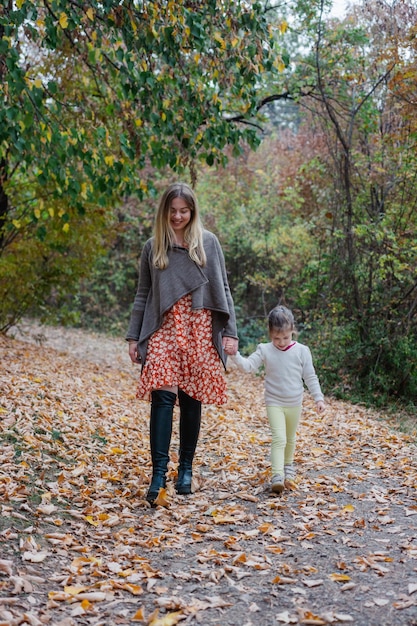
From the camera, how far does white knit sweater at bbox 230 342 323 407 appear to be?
445 cm

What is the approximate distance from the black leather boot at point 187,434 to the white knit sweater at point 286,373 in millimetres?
391

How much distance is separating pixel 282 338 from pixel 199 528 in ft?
4.20

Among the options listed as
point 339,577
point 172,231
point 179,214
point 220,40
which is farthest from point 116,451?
point 220,40

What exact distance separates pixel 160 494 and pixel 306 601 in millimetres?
1447

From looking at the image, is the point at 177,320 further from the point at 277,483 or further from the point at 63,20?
the point at 63,20

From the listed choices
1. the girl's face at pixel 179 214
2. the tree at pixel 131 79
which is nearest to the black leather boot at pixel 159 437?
the girl's face at pixel 179 214

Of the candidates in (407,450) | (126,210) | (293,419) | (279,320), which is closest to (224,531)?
(293,419)

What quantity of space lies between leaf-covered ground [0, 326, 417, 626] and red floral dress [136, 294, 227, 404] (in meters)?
0.69

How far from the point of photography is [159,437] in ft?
13.6

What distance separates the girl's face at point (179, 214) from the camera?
4.23 metres

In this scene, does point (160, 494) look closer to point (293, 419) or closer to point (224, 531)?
point (224, 531)

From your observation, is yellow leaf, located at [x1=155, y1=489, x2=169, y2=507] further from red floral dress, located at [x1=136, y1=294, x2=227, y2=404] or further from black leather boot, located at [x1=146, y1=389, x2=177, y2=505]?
red floral dress, located at [x1=136, y1=294, x2=227, y2=404]

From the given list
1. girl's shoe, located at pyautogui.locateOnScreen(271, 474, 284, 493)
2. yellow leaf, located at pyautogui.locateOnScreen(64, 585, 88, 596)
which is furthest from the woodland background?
yellow leaf, located at pyautogui.locateOnScreen(64, 585, 88, 596)

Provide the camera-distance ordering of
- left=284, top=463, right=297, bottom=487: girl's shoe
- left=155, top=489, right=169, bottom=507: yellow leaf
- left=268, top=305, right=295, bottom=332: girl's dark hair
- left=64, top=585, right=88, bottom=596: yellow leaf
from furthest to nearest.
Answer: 1. left=284, top=463, right=297, bottom=487: girl's shoe
2. left=268, top=305, right=295, bottom=332: girl's dark hair
3. left=155, top=489, right=169, bottom=507: yellow leaf
4. left=64, top=585, right=88, bottom=596: yellow leaf
